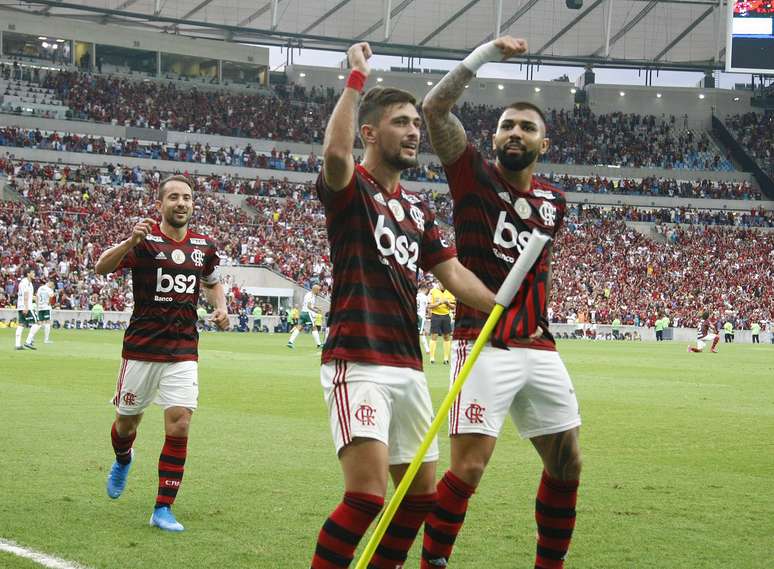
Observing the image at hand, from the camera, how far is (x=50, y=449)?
1046 centimetres

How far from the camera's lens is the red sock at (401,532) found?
4848 millimetres

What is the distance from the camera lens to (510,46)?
5227mm

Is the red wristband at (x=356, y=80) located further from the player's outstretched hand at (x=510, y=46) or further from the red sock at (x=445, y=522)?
the red sock at (x=445, y=522)

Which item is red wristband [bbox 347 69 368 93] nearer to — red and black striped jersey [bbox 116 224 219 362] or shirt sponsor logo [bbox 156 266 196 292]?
red and black striped jersey [bbox 116 224 219 362]

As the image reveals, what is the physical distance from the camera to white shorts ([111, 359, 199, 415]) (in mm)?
7617

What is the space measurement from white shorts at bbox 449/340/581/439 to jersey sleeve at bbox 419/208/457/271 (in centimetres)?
67

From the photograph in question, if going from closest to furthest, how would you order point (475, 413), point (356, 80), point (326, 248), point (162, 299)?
point (356, 80)
point (475, 413)
point (162, 299)
point (326, 248)

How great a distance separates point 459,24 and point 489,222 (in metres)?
64.4

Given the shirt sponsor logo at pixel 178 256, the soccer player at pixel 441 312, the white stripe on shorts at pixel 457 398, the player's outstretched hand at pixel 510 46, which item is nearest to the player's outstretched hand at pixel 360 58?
the player's outstretched hand at pixel 510 46

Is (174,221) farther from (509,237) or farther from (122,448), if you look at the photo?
(509,237)

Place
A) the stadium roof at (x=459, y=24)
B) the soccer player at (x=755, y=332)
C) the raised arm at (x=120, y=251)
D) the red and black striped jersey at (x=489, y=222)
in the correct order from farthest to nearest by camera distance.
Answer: the stadium roof at (x=459, y=24), the soccer player at (x=755, y=332), the raised arm at (x=120, y=251), the red and black striped jersey at (x=489, y=222)

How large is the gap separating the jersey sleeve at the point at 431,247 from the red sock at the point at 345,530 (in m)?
1.30

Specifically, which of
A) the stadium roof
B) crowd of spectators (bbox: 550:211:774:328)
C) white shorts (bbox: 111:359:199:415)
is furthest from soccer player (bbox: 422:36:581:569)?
the stadium roof

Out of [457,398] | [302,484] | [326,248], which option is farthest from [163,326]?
[326,248]
